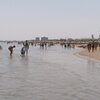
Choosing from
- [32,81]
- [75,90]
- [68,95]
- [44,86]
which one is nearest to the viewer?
[68,95]

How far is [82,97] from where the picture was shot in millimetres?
11797

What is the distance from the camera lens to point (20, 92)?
12.5 m

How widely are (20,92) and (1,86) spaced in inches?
66.4

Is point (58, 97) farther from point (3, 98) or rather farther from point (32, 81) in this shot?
point (32, 81)

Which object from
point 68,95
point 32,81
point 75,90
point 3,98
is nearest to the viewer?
point 3,98

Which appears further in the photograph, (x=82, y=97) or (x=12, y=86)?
(x=12, y=86)

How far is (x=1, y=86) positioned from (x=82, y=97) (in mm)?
3874

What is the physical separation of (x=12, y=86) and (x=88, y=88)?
3262 mm

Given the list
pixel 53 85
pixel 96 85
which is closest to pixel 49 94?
pixel 53 85

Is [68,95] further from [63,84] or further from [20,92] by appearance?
[63,84]

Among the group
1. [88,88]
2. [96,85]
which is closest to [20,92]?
[88,88]

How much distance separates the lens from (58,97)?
38.6 ft

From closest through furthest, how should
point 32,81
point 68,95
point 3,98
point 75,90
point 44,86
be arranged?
point 3,98 → point 68,95 → point 75,90 → point 44,86 → point 32,81

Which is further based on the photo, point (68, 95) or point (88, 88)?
point (88, 88)
